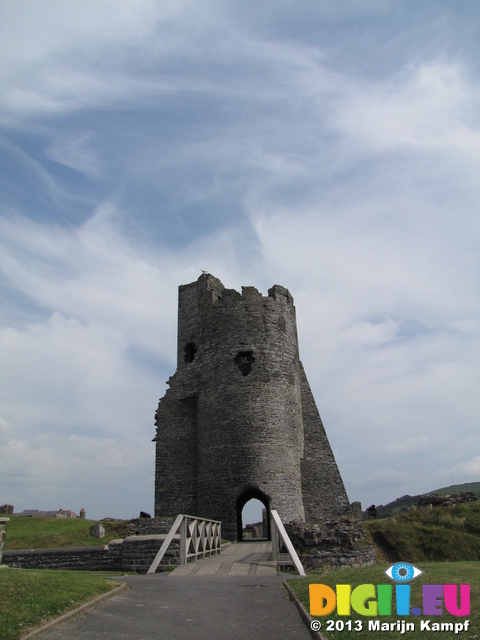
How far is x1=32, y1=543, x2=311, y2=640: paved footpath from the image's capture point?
6016 millimetres

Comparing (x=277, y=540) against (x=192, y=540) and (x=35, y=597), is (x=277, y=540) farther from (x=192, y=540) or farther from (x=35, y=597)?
(x=35, y=597)

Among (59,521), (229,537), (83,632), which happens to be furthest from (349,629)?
(59,521)

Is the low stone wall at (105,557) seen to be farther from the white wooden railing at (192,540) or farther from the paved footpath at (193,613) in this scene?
the paved footpath at (193,613)

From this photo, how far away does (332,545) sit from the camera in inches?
544

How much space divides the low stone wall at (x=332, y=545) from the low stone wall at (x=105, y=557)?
10.6 feet

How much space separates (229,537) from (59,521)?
24.3 ft

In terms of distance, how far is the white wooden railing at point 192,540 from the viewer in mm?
12141

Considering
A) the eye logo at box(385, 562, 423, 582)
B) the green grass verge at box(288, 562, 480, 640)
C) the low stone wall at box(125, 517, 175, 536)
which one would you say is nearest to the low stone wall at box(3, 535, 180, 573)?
the green grass verge at box(288, 562, 480, 640)

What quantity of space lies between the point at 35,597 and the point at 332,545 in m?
8.87

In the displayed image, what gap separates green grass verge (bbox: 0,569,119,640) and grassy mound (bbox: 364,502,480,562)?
1276 centimetres

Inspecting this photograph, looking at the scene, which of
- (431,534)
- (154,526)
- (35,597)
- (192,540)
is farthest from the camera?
(154,526)

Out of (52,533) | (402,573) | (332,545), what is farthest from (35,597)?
(52,533)

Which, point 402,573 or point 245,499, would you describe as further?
point 245,499

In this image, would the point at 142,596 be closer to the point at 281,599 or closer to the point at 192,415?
the point at 281,599
